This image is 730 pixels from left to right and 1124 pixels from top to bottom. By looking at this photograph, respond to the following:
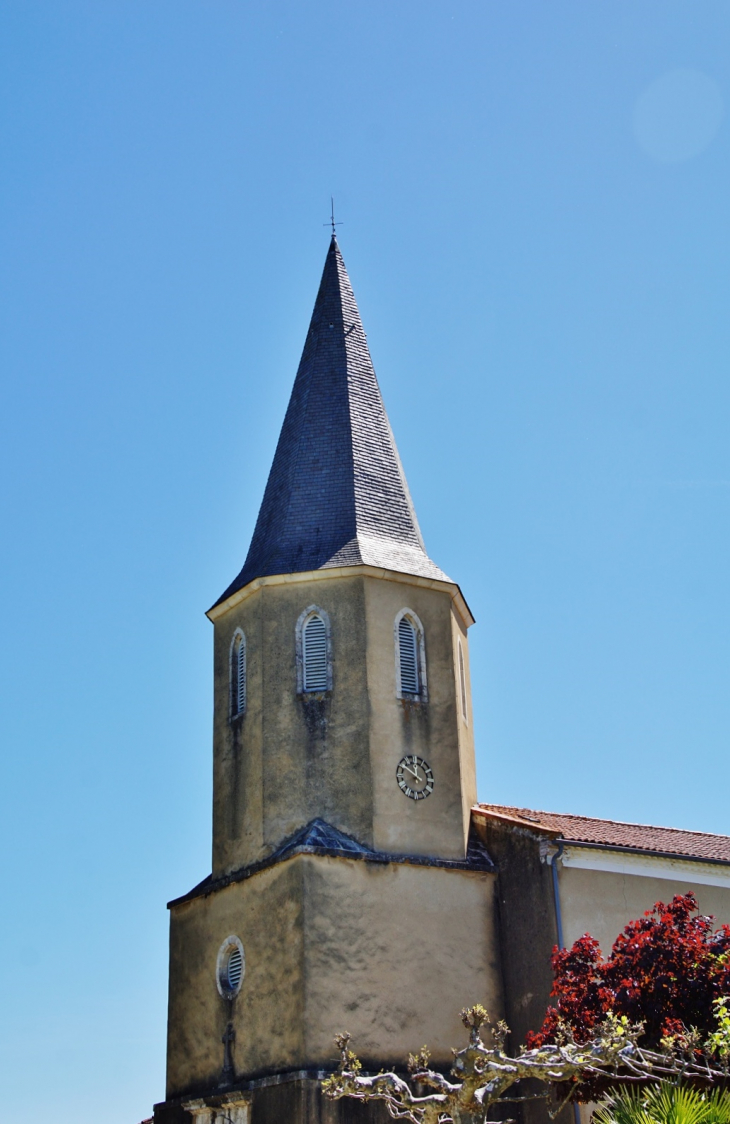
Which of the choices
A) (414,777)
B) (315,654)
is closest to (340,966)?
(414,777)

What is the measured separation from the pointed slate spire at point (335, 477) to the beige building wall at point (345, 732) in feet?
1.97

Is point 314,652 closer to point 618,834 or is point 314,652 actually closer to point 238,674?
point 238,674

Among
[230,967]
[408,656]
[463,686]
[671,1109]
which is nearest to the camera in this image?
[671,1109]

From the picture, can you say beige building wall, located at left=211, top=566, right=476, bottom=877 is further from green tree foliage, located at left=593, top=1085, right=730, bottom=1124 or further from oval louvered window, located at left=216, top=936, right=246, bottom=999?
green tree foliage, located at left=593, top=1085, right=730, bottom=1124

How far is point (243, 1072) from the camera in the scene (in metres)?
21.9

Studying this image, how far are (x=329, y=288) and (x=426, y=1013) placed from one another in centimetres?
1624

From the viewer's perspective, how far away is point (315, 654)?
80.0ft

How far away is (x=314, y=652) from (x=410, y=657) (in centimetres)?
182

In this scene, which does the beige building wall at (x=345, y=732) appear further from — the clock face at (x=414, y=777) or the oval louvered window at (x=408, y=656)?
the oval louvered window at (x=408, y=656)

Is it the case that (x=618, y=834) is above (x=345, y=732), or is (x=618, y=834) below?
below

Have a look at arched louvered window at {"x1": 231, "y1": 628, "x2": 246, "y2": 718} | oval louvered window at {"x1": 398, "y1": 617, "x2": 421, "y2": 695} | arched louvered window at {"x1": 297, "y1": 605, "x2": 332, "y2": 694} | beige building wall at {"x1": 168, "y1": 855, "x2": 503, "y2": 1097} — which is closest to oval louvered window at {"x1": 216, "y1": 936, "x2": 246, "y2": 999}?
beige building wall at {"x1": 168, "y1": 855, "x2": 503, "y2": 1097}

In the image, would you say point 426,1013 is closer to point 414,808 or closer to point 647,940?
point 414,808

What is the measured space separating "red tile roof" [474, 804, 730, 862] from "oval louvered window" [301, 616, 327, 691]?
12.7ft

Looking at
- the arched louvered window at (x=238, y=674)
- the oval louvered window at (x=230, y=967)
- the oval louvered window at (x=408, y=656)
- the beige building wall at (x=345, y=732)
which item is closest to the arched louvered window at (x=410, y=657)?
the oval louvered window at (x=408, y=656)
